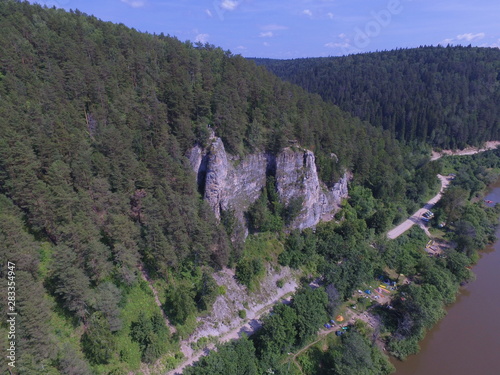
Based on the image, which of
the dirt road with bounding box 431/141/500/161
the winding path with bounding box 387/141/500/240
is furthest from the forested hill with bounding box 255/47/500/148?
the winding path with bounding box 387/141/500/240

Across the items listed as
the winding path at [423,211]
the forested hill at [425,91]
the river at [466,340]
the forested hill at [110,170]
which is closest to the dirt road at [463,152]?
the winding path at [423,211]

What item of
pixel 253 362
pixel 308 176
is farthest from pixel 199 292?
pixel 308 176

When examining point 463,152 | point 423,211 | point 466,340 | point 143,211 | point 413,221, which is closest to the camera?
point 143,211

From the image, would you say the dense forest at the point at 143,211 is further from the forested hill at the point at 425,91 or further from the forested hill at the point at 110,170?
Result: the forested hill at the point at 425,91

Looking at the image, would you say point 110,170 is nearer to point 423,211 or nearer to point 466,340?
point 466,340

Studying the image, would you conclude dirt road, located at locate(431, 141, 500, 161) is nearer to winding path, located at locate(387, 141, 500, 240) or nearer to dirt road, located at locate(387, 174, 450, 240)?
winding path, located at locate(387, 141, 500, 240)

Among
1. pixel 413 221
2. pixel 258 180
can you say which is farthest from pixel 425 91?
pixel 258 180

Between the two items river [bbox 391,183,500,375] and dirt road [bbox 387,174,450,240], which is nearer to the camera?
river [bbox 391,183,500,375]
